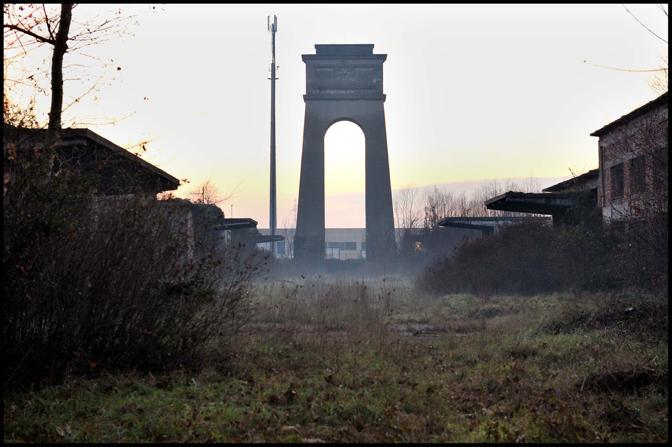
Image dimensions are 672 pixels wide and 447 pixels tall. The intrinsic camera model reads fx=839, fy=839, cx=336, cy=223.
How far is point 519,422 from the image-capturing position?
24.9 ft

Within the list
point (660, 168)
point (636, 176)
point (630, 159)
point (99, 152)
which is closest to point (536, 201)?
point (630, 159)

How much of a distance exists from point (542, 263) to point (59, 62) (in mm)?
20029

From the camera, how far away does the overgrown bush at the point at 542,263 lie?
23.0 metres

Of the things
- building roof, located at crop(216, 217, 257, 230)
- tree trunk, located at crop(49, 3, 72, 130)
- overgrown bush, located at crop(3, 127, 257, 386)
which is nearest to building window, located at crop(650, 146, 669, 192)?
overgrown bush, located at crop(3, 127, 257, 386)

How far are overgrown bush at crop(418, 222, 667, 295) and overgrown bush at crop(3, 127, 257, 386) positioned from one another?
1262cm

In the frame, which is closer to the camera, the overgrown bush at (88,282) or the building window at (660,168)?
the overgrown bush at (88,282)

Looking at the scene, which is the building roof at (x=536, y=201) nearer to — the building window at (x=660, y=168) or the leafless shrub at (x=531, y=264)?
the leafless shrub at (x=531, y=264)

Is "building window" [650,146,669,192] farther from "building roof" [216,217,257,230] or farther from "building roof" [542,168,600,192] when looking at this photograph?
"building roof" [216,217,257,230]

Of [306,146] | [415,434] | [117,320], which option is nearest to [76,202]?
[117,320]

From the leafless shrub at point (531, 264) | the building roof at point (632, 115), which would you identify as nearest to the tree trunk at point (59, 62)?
the building roof at point (632, 115)

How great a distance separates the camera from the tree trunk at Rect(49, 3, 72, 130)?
12.6 meters

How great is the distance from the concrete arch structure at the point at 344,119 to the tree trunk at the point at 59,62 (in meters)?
48.4

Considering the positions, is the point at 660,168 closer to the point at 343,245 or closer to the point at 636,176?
the point at 636,176

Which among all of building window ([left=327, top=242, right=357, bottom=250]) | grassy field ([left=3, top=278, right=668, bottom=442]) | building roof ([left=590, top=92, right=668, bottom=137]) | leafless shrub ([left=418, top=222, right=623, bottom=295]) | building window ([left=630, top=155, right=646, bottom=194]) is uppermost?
building roof ([left=590, top=92, right=668, bottom=137])
